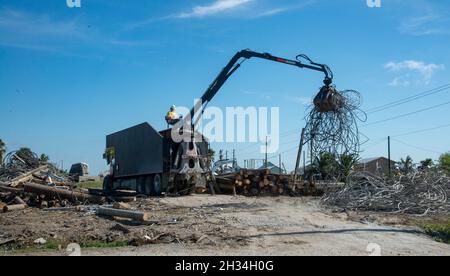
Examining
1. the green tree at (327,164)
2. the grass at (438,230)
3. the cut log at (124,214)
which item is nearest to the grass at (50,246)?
the cut log at (124,214)

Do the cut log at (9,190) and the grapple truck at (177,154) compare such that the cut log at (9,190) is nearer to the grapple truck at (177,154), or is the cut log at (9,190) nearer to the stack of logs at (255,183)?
the grapple truck at (177,154)

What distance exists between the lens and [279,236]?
916 cm

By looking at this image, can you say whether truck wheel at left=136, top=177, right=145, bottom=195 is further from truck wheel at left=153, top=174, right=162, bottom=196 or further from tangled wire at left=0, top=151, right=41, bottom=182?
tangled wire at left=0, top=151, right=41, bottom=182

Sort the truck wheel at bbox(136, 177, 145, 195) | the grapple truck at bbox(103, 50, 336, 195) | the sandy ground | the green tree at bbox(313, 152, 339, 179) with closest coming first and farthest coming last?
1. the sandy ground
2. the green tree at bbox(313, 152, 339, 179)
3. the grapple truck at bbox(103, 50, 336, 195)
4. the truck wheel at bbox(136, 177, 145, 195)

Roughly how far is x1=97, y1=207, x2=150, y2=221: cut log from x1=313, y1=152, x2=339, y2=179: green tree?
779cm

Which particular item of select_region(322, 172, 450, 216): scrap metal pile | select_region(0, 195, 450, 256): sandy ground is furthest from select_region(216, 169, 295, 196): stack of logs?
select_region(0, 195, 450, 256): sandy ground

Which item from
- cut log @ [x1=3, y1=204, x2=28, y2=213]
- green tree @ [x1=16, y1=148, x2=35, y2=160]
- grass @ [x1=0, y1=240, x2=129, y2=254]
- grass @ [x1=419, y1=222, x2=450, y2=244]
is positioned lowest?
grass @ [x1=0, y1=240, x2=129, y2=254]

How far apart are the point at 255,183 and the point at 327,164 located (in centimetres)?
466

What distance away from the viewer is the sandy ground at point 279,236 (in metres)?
7.94

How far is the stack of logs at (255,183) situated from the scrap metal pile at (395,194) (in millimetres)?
4402

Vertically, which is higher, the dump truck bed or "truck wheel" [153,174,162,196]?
the dump truck bed

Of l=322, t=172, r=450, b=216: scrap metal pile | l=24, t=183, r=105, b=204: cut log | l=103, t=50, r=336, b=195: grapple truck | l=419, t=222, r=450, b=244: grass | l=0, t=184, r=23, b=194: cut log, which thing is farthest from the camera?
l=103, t=50, r=336, b=195: grapple truck

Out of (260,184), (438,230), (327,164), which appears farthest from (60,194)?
(438,230)

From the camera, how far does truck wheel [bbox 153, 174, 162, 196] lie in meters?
20.4
